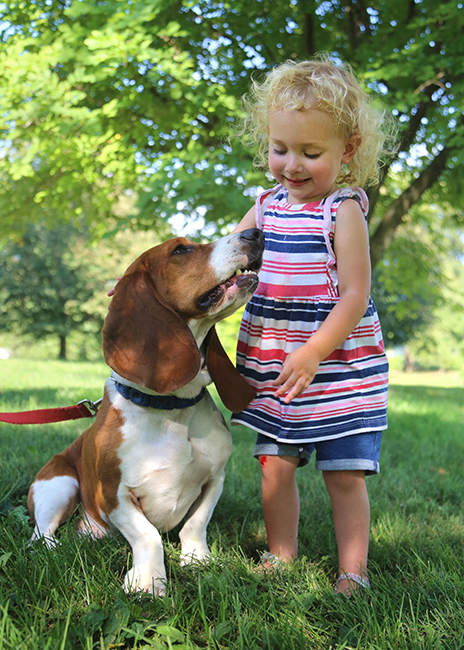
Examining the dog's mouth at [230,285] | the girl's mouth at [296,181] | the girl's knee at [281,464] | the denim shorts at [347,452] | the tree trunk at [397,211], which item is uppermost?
the girl's mouth at [296,181]

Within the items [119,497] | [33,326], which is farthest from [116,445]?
[33,326]

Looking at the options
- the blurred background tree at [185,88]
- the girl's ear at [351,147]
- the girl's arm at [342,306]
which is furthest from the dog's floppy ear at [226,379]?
the blurred background tree at [185,88]

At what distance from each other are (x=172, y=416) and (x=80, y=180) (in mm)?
7778

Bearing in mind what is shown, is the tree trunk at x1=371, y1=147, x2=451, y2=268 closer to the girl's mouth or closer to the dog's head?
the girl's mouth

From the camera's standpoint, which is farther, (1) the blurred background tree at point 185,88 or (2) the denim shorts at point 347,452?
(1) the blurred background tree at point 185,88

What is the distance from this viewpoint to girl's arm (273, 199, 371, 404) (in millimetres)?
2150

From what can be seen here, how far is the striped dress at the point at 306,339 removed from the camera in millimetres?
2541

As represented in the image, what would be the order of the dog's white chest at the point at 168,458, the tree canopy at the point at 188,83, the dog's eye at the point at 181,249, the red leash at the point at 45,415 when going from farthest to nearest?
the tree canopy at the point at 188,83 < the red leash at the point at 45,415 < the dog's eye at the point at 181,249 < the dog's white chest at the point at 168,458

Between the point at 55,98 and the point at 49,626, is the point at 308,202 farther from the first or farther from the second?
the point at 55,98

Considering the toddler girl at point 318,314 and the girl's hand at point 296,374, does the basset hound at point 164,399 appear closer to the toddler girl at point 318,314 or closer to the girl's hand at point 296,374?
the toddler girl at point 318,314

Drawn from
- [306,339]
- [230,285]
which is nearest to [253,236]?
[230,285]

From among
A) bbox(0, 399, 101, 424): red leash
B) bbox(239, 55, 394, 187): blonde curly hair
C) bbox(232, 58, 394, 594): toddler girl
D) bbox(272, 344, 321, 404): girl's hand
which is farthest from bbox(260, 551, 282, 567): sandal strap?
bbox(239, 55, 394, 187): blonde curly hair

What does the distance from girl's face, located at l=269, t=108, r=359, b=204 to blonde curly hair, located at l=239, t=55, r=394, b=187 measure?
0.04m

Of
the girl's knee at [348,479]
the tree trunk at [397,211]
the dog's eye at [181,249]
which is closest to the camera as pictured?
the dog's eye at [181,249]
